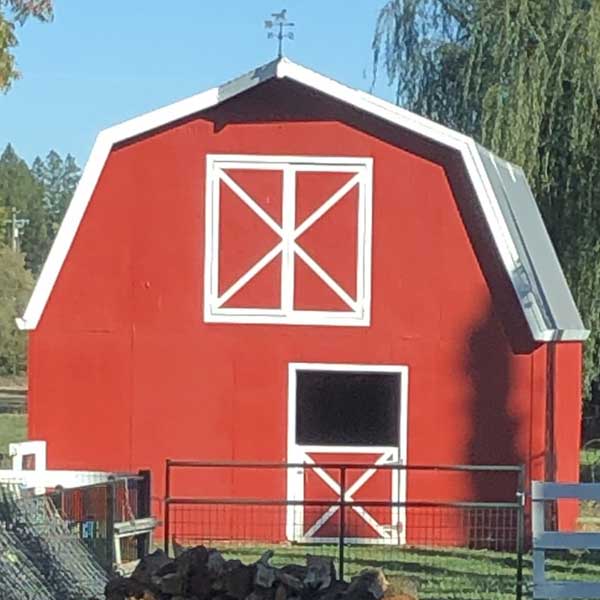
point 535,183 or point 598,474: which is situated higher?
point 535,183

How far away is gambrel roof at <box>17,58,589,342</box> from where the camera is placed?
18.0m

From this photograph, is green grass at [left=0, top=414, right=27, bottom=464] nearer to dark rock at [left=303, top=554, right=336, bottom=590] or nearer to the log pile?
the log pile

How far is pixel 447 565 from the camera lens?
52.0 feet

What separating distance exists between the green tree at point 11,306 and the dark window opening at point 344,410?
35.1 meters

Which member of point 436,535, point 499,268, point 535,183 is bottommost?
point 436,535

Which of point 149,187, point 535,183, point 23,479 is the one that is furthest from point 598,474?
point 23,479

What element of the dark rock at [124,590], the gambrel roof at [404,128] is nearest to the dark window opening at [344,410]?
the gambrel roof at [404,128]

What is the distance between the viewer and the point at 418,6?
2752cm

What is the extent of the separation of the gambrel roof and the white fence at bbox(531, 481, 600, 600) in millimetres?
7528

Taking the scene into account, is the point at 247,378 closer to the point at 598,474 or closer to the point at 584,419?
the point at 598,474

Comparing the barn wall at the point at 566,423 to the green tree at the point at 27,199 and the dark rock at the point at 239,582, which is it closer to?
the dark rock at the point at 239,582

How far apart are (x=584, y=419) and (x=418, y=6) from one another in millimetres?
8288

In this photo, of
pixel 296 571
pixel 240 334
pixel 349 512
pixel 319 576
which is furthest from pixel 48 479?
pixel 319 576

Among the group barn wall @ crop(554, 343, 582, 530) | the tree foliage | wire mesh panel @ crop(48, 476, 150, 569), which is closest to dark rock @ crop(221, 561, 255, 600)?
wire mesh panel @ crop(48, 476, 150, 569)
